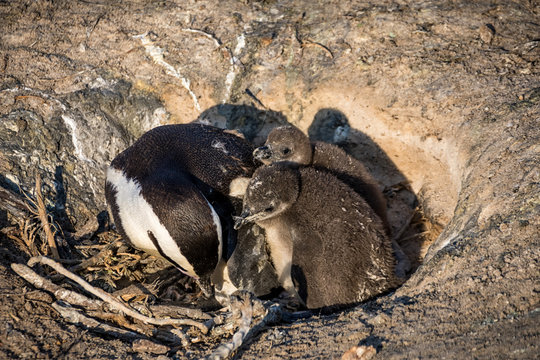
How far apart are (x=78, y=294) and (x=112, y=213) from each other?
3.33ft

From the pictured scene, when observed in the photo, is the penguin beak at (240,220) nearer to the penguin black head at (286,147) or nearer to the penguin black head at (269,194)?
the penguin black head at (269,194)

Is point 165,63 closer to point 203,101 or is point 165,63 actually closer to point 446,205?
point 203,101

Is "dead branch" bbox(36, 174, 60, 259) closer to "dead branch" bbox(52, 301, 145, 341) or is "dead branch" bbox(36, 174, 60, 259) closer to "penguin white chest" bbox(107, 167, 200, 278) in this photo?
"penguin white chest" bbox(107, 167, 200, 278)

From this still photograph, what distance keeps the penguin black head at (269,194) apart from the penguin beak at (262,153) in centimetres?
39

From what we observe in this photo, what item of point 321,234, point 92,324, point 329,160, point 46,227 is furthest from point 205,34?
point 92,324

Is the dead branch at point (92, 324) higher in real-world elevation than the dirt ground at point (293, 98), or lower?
lower

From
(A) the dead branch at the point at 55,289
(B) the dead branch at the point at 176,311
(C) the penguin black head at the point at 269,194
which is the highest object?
(C) the penguin black head at the point at 269,194

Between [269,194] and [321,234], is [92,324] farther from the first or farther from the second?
[321,234]

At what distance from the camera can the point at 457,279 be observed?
3.28 meters

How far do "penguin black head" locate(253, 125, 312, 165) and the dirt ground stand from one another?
117cm

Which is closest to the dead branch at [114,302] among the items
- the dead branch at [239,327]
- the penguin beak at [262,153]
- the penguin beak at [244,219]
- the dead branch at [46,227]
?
the dead branch at [239,327]

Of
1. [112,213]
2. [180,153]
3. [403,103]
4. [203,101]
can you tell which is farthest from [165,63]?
[403,103]

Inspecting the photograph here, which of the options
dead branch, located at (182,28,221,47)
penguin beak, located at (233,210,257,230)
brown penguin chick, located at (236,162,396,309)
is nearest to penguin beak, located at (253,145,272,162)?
brown penguin chick, located at (236,162,396,309)

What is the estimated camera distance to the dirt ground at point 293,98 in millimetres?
4043
